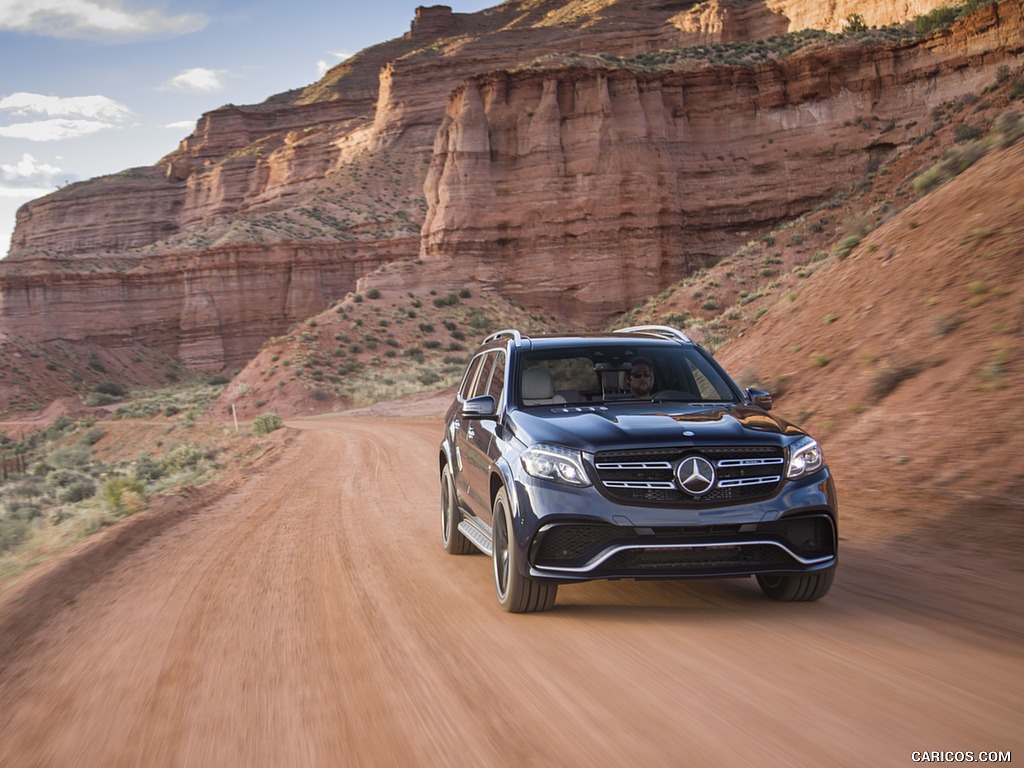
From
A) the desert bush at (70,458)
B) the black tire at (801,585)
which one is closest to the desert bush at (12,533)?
the black tire at (801,585)

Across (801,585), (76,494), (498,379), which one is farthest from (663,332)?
(76,494)

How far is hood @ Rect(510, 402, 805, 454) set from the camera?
17.3 ft

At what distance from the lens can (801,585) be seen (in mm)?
5559

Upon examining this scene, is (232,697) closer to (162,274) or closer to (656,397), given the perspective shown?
(656,397)

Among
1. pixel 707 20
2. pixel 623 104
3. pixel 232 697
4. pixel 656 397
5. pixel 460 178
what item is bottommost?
pixel 232 697

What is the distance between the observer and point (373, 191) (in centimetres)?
8469

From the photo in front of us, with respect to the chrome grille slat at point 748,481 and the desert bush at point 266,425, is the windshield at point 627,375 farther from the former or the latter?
the desert bush at point 266,425

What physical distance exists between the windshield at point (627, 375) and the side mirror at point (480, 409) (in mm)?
253

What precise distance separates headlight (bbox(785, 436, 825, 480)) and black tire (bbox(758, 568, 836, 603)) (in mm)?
601

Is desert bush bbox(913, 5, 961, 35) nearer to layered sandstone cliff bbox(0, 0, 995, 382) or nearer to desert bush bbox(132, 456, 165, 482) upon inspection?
layered sandstone cliff bbox(0, 0, 995, 382)

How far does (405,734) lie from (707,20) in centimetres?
9481

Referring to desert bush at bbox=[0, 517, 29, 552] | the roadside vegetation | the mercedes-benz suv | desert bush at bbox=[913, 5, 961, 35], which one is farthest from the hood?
desert bush at bbox=[913, 5, 961, 35]

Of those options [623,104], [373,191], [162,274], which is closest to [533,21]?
[373,191]

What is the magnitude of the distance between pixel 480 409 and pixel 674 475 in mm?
1781
